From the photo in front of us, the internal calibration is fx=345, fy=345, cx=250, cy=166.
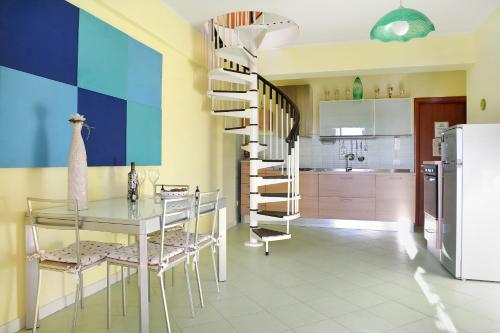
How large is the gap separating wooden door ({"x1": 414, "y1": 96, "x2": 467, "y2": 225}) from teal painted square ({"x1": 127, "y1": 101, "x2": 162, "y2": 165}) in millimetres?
4804

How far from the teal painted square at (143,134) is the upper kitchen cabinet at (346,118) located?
11.5 ft

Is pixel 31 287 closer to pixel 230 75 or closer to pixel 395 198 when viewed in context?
pixel 230 75

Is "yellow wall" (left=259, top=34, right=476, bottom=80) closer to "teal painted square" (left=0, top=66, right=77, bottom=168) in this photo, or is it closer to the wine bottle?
the wine bottle

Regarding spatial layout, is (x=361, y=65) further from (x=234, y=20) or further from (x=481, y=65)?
(x=234, y=20)

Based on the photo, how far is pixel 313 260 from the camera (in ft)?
13.2

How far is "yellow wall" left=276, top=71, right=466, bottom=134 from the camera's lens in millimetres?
6176

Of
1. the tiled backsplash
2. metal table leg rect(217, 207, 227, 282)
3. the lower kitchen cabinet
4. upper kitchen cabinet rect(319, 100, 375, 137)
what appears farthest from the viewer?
the tiled backsplash

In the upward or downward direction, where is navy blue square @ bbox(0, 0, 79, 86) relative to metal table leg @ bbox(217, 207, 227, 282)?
upward

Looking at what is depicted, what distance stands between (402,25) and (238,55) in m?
2.24

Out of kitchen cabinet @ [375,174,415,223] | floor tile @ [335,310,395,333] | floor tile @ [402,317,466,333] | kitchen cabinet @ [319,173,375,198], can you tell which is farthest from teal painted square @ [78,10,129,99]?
kitchen cabinet @ [375,174,415,223]

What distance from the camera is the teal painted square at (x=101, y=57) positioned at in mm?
2789

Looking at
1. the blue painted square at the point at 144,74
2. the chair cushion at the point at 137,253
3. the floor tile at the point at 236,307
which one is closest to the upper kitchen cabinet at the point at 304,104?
the blue painted square at the point at 144,74

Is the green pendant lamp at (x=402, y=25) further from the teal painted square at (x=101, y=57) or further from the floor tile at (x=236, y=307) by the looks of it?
the floor tile at (x=236, y=307)

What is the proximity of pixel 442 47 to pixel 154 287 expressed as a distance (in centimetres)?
465
